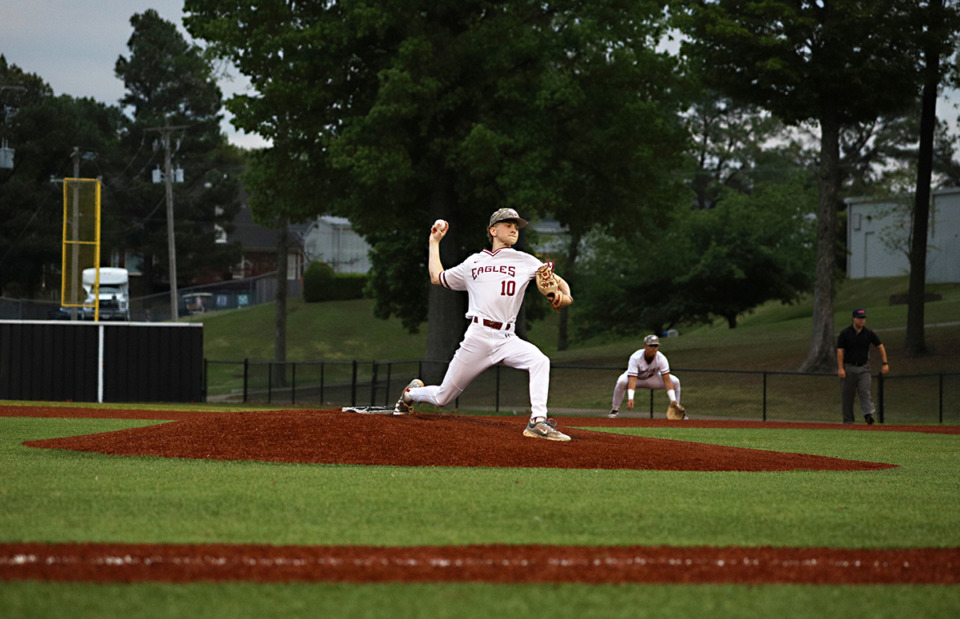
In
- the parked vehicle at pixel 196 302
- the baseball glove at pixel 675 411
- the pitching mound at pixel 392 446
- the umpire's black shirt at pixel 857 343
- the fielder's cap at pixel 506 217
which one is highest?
the fielder's cap at pixel 506 217

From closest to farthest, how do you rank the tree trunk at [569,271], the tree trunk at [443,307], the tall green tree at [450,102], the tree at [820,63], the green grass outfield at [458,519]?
the green grass outfield at [458,519], the tall green tree at [450,102], the tree at [820,63], the tree trunk at [443,307], the tree trunk at [569,271]

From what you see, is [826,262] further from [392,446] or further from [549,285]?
[392,446]

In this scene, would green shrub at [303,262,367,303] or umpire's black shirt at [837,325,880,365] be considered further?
green shrub at [303,262,367,303]

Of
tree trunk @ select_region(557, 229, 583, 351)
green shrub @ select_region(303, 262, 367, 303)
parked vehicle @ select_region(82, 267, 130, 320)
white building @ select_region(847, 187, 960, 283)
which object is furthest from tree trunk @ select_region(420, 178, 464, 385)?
green shrub @ select_region(303, 262, 367, 303)

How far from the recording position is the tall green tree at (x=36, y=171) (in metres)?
59.0

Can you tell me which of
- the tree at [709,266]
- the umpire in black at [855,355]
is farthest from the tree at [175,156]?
the umpire in black at [855,355]

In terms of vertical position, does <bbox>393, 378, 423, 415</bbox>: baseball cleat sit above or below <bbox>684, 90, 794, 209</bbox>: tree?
below

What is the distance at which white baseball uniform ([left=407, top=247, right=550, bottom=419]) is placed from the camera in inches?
387

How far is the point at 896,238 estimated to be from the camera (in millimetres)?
54375

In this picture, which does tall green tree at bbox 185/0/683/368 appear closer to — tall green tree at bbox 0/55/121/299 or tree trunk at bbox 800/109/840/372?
tree trunk at bbox 800/109/840/372

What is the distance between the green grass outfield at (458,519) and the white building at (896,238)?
151 feet

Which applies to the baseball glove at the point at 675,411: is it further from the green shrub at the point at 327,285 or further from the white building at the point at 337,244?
the white building at the point at 337,244

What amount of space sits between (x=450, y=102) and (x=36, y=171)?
42.9 m

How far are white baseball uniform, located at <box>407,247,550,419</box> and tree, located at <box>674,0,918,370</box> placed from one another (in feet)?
70.4
